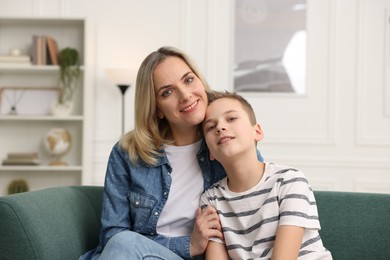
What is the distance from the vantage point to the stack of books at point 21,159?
4758 mm

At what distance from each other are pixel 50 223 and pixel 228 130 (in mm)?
633

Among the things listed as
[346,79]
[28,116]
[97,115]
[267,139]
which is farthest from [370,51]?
[28,116]

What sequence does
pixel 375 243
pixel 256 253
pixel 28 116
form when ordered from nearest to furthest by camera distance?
pixel 256 253, pixel 375 243, pixel 28 116

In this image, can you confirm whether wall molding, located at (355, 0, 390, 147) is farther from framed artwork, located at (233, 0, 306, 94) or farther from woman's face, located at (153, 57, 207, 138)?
woman's face, located at (153, 57, 207, 138)

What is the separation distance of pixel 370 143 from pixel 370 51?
733 millimetres

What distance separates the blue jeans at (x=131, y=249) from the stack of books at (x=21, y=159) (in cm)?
314

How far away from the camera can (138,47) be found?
195 inches

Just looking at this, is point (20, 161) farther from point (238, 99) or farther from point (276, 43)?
point (238, 99)

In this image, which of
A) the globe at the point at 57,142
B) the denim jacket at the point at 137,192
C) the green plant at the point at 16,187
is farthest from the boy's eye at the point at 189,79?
the green plant at the point at 16,187

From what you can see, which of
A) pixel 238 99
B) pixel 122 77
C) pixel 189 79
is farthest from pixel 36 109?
pixel 238 99

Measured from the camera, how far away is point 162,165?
2.11 metres

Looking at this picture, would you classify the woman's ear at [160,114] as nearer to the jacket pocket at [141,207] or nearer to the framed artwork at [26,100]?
A: the jacket pocket at [141,207]

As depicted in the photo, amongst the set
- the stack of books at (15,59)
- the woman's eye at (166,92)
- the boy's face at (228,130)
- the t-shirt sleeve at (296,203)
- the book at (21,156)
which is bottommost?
the book at (21,156)

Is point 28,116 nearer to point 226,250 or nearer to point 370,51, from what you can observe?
point 370,51
